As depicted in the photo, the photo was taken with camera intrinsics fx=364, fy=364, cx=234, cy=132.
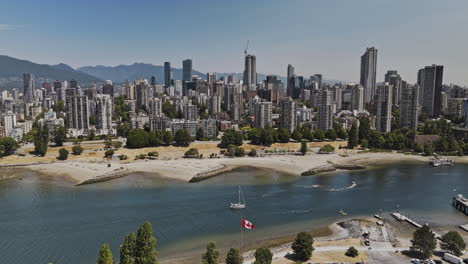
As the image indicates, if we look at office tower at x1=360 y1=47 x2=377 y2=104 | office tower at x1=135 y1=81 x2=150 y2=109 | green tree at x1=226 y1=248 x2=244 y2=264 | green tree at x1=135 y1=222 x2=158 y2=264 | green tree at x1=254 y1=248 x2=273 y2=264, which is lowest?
green tree at x1=226 y1=248 x2=244 y2=264

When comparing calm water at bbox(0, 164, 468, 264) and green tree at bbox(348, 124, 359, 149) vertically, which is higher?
green tree at bbox(348, 124, 359, 149)

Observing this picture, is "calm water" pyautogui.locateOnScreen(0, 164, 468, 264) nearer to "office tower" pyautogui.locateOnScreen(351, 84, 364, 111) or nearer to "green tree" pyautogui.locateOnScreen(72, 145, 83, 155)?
"green tree" pyautogui.locateOnScreen(72, 145, 83, 155)

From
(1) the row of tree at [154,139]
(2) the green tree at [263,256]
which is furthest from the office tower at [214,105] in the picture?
(2) the green tree at [263,256]

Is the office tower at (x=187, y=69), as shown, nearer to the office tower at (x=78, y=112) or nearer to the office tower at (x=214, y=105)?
the office tower at (x=214, y=105)

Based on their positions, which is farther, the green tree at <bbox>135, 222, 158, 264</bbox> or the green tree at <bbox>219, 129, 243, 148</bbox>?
the green tree at <bbox>219, 129, 243, 148</bbox>

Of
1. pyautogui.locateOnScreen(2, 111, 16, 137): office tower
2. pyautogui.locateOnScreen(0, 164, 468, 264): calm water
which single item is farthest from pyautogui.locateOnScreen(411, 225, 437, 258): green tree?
pyautogui.locateOnScreen(2, 111, 16, 137): office tower

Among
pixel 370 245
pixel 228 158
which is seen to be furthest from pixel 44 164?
pixel 370 245
